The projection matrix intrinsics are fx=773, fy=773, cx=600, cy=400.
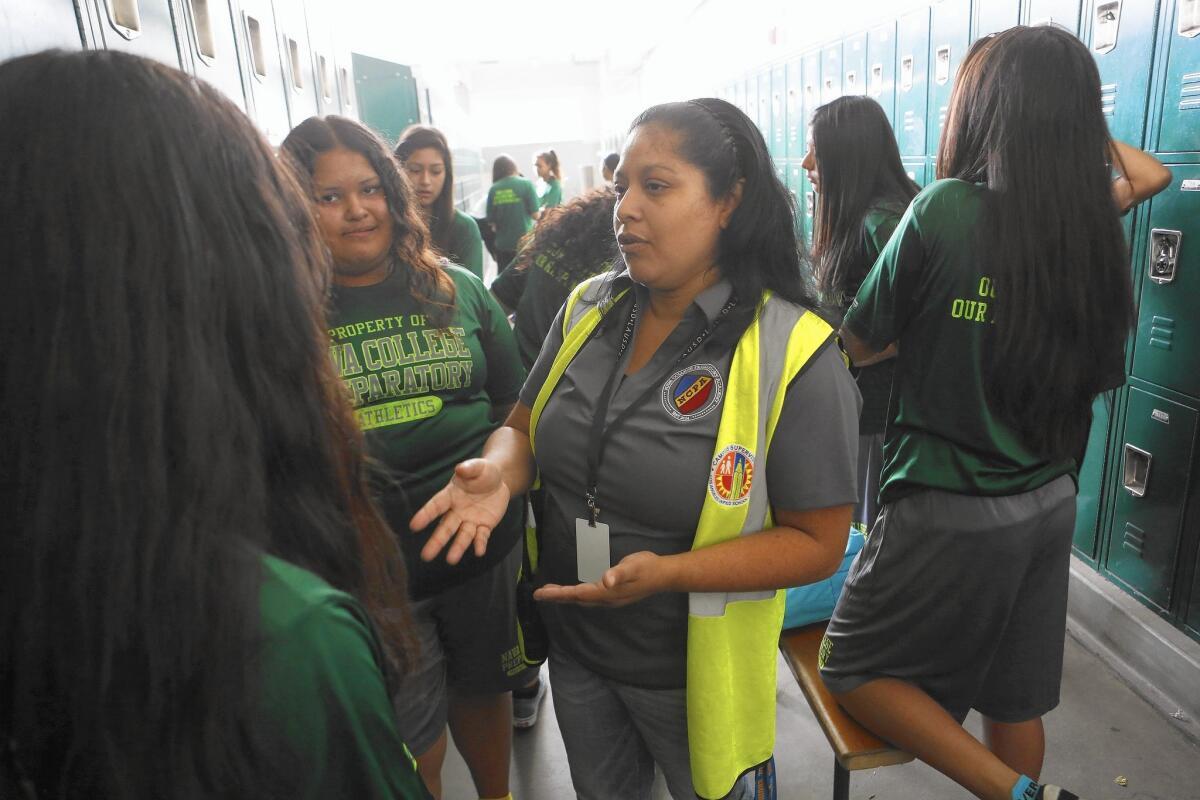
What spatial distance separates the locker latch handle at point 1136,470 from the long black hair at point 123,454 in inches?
113

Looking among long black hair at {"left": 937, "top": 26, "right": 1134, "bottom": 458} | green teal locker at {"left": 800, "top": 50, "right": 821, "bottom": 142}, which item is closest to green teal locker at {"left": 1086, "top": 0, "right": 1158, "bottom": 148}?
long black hair at {"left": 937, "top": 26, "right": 1134, "bottom": 458}

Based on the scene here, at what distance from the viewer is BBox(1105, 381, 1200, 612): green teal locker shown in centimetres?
243

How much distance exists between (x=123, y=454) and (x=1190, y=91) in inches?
113

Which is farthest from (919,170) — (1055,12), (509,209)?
(509,209)

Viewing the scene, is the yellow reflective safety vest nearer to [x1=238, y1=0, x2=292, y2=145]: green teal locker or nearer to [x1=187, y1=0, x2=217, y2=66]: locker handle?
[x1=187, y1=0, x2=217, y2=66]: locker handle

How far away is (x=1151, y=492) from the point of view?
101 inches

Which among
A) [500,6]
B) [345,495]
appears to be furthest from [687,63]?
[345,495]

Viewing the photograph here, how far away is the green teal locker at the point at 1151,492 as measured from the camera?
243 centimetres

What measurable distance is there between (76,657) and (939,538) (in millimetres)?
1519

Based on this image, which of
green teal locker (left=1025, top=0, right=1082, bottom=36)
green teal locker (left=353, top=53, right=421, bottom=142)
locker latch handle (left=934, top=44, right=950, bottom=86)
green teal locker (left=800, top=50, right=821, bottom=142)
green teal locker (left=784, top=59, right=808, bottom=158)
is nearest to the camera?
green teal locker (left=1025, top=0, right=1082, bottom=36)

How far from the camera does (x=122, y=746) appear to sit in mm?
555

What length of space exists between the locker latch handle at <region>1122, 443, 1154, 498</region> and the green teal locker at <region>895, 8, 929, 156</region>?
1797mm

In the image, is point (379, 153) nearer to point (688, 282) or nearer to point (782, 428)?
point (688, 282)

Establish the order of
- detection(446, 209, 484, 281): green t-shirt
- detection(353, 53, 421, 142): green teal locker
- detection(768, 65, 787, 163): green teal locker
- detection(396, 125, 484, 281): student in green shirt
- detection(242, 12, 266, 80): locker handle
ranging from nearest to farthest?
detection(242, 12, 266, 80): locker handle
detection(396, 125, 484, 281): student in green shirt
detection(446, 209, 484, 281): green t-shirt
detection(353, 53, 421, 142): green teal locker
detection(768, 65, 787, 163): green teal locker
